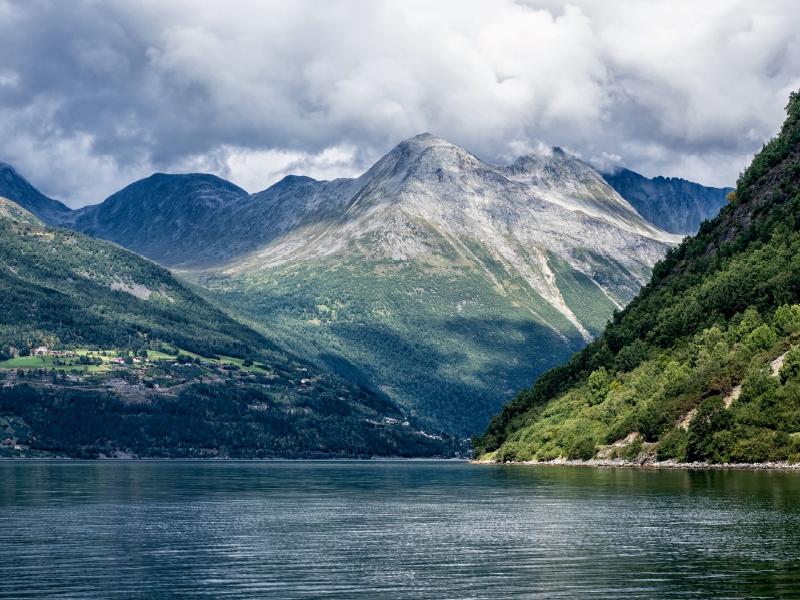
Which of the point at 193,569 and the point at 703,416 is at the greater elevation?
the point at 703,416

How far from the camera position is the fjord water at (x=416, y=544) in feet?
182

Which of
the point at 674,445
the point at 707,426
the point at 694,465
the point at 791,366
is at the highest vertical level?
the point at 791,366

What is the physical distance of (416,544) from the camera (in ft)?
243

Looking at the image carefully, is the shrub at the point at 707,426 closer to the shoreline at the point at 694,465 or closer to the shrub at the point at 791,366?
the shoreline at the point at 694,465

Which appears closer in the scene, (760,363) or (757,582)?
(757,582)

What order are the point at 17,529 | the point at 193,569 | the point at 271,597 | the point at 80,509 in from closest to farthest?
the point at 271,597, the point at 193,569, the point at 17,529, the point at 80,509

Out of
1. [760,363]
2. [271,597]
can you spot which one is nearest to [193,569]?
[271,597]

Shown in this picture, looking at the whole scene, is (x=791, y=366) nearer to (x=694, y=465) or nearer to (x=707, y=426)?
(x=707, y=426)

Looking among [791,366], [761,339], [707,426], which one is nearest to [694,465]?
[707,426]

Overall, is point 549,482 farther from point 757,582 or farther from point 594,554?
point 757,582

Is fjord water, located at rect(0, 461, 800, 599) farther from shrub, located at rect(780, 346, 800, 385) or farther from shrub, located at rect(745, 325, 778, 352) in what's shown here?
shrub, located at rect(745, 325, 778, 352)

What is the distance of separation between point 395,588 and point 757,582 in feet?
63.1

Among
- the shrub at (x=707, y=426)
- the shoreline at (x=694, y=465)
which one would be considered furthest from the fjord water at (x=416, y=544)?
the shrub at (x=707, y=426)

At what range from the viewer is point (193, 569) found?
204 feet
